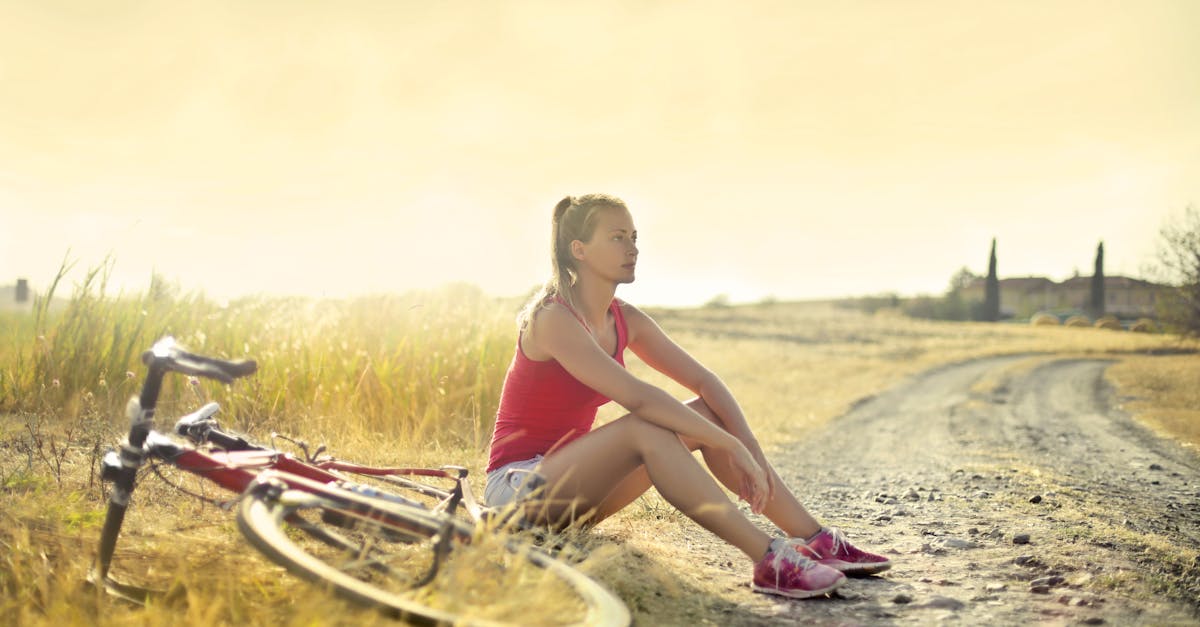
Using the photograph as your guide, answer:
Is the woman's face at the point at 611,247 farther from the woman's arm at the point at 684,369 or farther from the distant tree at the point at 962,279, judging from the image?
the distant tree at the point at 962,279

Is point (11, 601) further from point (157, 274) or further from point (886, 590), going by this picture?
point (157, 274)

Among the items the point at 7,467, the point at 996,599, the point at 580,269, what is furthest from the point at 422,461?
the point at 996,599

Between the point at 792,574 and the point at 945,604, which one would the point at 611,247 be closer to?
the point at 792,574

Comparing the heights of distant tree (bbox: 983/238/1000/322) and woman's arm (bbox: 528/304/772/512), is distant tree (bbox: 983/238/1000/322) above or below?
above

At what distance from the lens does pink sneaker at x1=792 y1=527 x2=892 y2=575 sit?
378 cm

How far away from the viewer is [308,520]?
9.46 feet

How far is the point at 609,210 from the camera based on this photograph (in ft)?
12.7

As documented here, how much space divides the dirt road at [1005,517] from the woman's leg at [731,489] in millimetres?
331

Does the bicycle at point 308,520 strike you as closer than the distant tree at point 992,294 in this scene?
Yes

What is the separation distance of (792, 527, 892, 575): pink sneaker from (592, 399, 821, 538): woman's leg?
0.19ft

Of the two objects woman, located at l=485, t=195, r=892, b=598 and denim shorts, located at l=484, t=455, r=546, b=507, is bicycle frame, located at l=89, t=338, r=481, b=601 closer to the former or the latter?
denim shorts, located at l=484, t=455, r=546, b=507

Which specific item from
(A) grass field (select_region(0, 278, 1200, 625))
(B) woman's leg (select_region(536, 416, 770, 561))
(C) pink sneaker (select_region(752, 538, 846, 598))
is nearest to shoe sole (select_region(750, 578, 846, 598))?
(C) pink sneaker (select_region(752, 538, 846, 598))

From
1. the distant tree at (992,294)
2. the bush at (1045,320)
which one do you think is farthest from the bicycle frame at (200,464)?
the distant tree at (992,294)

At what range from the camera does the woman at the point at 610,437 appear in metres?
3.55
